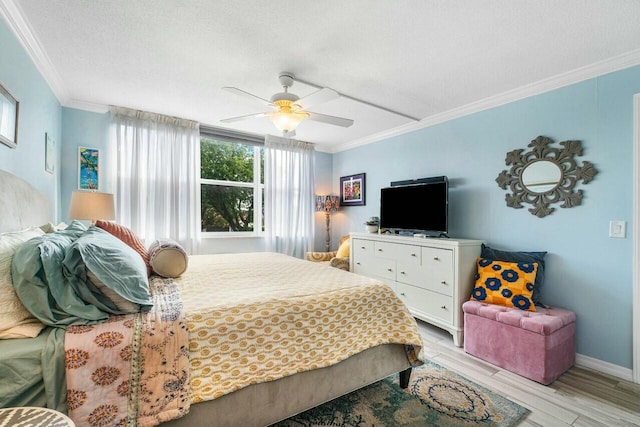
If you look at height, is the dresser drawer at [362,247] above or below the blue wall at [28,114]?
below

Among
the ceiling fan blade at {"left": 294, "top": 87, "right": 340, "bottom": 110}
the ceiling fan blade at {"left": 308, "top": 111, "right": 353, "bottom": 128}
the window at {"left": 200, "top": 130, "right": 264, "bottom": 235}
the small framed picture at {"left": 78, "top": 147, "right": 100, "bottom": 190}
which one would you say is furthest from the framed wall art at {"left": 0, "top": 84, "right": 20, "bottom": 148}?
the window at {"left": 200, "top": 130, "right": 264, "bottom": 235}

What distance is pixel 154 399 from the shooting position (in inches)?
46.0

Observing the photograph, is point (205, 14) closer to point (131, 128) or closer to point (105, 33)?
point (105, 33)

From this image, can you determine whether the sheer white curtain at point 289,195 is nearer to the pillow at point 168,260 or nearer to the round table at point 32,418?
the pillow at point 168,260

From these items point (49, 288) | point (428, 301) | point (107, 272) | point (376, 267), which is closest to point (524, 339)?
point (428, 301)

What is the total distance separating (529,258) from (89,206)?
4.07m

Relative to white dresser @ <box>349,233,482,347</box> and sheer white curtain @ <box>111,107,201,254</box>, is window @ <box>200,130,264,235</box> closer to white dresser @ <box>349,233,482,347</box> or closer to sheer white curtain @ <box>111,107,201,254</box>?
sheer white curtain @ <box>111,107,201,254</box>

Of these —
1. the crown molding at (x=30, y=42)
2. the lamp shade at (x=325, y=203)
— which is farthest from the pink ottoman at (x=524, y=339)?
the crown molding at (x=30, y=42)

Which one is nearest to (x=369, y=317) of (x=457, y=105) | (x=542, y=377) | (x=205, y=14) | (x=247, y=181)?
(x=542, y=377)

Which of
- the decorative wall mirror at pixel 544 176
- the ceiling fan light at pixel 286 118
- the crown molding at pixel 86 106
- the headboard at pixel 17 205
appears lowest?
the headboard at pixel 17 205

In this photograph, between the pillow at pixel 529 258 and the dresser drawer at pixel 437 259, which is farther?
the dresser drawer at pixel 437 259

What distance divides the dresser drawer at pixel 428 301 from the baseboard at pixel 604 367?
998mm

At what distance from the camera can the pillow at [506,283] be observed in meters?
2.48

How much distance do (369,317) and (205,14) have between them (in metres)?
2.16
